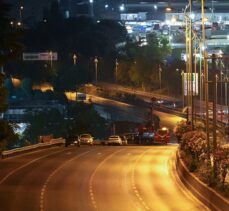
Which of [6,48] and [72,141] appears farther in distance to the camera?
[72,141]

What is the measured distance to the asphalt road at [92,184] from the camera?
99.8ft

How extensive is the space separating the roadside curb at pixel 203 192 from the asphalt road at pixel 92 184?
0.33 m

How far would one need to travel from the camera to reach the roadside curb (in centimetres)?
2674

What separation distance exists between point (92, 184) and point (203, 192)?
8.32 metres

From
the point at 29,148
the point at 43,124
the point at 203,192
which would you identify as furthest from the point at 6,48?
the point at 43,124

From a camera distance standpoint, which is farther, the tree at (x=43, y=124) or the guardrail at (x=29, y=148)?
the tree at (x=43, y=124)

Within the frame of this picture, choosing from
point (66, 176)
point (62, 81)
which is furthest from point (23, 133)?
point (66, 176)

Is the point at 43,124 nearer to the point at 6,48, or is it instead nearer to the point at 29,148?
the point at 29,148

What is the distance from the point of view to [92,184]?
37.9 meters

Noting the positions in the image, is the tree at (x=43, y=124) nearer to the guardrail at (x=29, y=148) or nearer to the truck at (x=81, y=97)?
the truck at (x=81, y=97)

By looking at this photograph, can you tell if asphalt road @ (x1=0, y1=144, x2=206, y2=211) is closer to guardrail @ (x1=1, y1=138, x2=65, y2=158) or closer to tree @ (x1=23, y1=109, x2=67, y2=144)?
guardrail @ (x1=1, y1=138, x2=65, y2=158)

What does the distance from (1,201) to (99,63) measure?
513 feet

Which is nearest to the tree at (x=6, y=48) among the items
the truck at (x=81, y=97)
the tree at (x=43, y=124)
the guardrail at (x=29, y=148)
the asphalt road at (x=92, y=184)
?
the asphalt road at (x=92, y=184)

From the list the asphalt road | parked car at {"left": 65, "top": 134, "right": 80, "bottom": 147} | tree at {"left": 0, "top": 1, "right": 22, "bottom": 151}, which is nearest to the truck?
parked car at {"left": 65, "top": 134, "right": 80, "bottom": 147}
